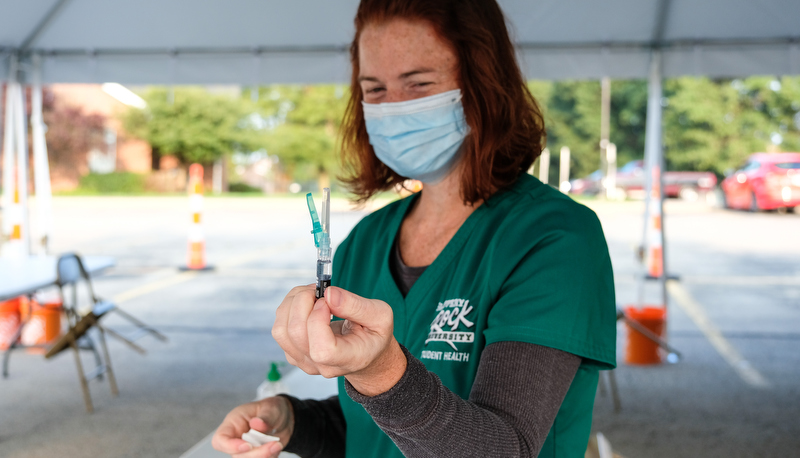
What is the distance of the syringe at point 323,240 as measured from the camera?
701mm

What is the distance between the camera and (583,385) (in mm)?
1024

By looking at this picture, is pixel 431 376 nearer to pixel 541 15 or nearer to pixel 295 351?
pixel 295 351

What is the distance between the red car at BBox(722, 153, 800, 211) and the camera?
647 inches

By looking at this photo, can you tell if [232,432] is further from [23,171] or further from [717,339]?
[717,339]

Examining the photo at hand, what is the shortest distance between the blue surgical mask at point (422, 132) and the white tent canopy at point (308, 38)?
3099 mm

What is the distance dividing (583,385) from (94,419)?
3736 millimetres

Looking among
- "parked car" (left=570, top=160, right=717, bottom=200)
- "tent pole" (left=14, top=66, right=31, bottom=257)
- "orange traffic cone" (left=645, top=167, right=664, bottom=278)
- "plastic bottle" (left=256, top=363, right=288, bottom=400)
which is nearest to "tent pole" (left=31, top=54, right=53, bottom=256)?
"tent pole" (left=14, top=66, right=31, bottom=257)

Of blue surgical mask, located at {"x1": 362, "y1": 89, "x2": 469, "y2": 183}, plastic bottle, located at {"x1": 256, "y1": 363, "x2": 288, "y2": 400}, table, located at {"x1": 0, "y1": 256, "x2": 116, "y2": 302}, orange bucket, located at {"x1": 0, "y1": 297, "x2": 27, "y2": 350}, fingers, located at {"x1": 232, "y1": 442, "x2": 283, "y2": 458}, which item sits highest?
blue surgical mask, located at {"x1": 362, "y1": 89, "x2": 469, "y2": 183}

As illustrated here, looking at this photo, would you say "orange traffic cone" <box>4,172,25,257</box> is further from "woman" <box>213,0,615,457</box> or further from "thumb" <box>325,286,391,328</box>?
"thumb" <box>325,286,391,328</box>

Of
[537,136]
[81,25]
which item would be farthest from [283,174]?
[537,136]

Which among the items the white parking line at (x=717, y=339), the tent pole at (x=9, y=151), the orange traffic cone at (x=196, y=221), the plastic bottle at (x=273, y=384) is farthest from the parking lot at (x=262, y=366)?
the tent pole at (x=9, y=151)

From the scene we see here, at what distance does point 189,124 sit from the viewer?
98.6 ft

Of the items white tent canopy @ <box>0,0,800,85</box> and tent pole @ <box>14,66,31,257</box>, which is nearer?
white tent canopy @ <box>0,0,800,85</box>

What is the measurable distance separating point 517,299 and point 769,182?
18.7 meters
